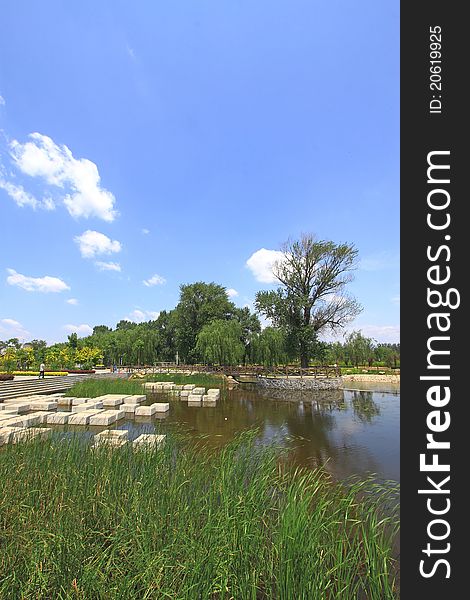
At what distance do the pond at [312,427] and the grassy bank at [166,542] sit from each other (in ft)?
4.67

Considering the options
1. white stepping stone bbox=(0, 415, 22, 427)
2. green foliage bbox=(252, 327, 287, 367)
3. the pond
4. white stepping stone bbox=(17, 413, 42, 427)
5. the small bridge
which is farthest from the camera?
green foliage bbox=(252, 327, 287, 367)

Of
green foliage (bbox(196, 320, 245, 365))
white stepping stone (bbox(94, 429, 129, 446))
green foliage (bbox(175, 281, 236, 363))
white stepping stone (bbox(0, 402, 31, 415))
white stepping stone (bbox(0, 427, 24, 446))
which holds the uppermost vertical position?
green foliage (bbox(175, 281, 236, 363))

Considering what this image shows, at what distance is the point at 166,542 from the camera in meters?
2.40

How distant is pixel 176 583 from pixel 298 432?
7.88 meters

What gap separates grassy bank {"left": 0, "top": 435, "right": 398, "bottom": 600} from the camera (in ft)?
6.38

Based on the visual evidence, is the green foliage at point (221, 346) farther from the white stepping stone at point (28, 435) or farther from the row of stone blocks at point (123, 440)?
the white stepping stone at point (28, 435)

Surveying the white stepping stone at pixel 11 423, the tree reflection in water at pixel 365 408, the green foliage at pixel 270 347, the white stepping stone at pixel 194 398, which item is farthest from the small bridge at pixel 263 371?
the white stepping stone at pixel 11 423

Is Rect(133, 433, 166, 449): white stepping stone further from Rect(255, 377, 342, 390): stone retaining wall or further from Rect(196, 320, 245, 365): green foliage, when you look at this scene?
Rect(196, 320, 245, 365): green foliage

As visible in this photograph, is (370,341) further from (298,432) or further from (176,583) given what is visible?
(176,583)

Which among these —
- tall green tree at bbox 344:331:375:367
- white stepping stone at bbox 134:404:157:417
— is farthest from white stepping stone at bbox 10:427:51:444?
tall green tree at bbox 344:331:375:367

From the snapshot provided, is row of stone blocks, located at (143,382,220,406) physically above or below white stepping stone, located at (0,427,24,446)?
below

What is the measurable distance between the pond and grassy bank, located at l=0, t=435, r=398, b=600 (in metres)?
→ 1.42

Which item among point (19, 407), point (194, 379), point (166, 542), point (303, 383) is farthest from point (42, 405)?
point (303, 383)

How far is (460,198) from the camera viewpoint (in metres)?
Answer: 1.82
